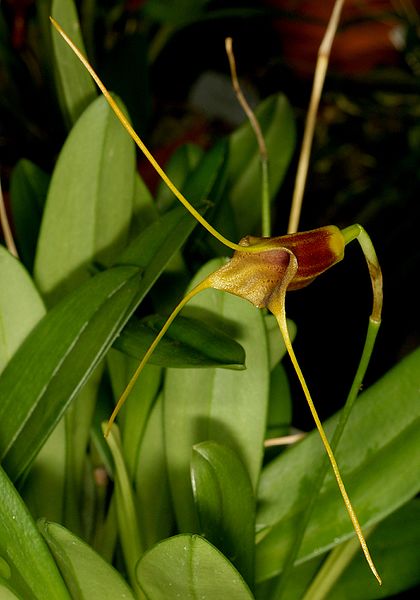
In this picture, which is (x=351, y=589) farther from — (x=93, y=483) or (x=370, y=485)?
(x=93, y=483)

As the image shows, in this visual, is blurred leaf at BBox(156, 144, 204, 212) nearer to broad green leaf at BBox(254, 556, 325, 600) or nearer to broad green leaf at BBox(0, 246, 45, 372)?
broad green leaf at BBox(0, 246, 45, 372)

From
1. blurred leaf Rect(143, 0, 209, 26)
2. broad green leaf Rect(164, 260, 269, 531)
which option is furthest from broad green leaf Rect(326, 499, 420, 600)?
blurred leaf Rect(143, 0, 209, 26)

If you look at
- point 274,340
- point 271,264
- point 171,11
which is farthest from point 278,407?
point 171,11

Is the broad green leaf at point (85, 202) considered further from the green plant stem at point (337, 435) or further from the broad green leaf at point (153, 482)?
the green plant stem at point (337, 435)

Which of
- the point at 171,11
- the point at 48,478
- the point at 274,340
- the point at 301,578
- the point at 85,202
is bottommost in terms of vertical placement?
the point at 301,578

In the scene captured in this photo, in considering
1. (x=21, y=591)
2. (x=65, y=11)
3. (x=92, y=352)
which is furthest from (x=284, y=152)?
(x=21, y=591)

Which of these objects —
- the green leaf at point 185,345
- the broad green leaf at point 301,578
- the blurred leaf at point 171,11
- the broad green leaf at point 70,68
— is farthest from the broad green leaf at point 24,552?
the blurred leaf at point 171,11

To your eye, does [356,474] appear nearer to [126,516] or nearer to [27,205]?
[126,516]
